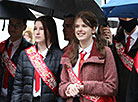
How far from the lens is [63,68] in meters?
3.57

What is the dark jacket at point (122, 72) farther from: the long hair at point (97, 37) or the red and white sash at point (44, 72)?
the red and white sash at point (44, 72)

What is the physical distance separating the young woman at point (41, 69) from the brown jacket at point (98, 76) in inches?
12.0

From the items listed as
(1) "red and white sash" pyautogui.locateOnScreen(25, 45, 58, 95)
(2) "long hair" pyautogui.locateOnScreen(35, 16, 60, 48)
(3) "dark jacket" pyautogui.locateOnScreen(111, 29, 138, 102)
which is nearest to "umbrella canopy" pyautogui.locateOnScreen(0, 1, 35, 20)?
(2) "long hair" pyautogui.locateOnScreen(35, 16, 60, 48)

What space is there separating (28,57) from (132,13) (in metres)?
1.72

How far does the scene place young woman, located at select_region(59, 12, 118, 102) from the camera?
327cm

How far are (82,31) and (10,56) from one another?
146 cm

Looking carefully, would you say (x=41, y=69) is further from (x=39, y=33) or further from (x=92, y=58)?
(x=92, y=58)

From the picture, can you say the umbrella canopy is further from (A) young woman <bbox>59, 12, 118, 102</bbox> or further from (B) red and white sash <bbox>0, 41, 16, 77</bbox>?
(A) young woman <bbox>59, 12, 118, 102</bbox>

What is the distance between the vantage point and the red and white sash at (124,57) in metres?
4.06

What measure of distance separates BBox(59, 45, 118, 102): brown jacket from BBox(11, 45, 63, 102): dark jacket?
285 millimetres

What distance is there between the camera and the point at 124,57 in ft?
13.6


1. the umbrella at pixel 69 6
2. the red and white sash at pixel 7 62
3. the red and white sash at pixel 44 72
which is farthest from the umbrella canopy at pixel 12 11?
the red and white sash at pixel 44 72

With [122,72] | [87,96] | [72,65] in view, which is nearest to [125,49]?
[122,72]

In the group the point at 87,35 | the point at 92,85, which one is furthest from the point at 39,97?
the point at 87,35
